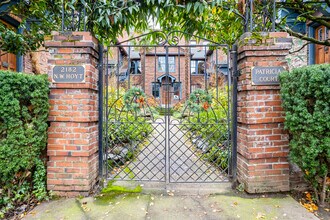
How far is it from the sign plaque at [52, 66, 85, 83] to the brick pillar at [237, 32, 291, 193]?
6.84 ft

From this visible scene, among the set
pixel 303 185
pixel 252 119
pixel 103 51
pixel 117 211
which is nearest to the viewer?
pixel 117 211

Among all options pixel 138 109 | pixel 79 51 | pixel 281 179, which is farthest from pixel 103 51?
pixel 281 179

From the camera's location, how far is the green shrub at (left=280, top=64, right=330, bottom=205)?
2.11 m

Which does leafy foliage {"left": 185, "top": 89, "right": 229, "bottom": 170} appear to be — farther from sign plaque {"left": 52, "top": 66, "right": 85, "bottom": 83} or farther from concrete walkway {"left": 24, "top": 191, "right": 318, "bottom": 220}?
sign plaque {"left": 52, "top": 66, "right": 85, "bottom": 83}

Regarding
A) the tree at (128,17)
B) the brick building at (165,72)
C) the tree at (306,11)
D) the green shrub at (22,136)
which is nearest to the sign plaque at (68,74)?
the green shrub at (22,136)

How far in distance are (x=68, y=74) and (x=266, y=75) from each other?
8.19ft

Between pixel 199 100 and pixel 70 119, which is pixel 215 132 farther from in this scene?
pixel 70 119

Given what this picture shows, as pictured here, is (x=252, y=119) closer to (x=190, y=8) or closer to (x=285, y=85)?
(x=285, y=85)

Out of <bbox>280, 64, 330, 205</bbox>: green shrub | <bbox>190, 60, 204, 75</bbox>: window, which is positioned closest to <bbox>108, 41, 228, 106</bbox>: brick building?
<bbox>190, 60, 204, 75</bbox>: window

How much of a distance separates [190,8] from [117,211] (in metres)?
2.77

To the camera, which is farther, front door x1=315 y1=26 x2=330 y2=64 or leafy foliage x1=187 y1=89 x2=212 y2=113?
front door x1=315 y1=26 x2=330 y2=64

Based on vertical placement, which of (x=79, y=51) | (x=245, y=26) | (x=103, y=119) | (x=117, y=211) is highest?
(x=245, y=26)

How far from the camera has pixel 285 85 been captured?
7.85 feet

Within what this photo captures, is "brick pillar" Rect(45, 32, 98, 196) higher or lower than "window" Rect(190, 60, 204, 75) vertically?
lower
